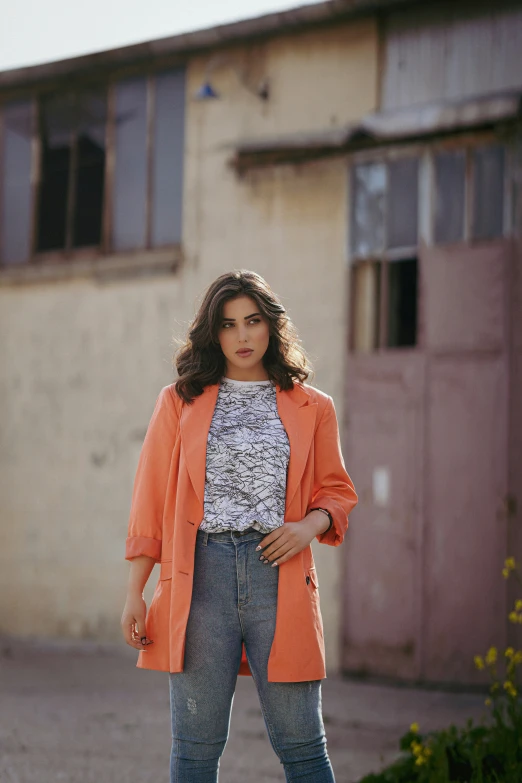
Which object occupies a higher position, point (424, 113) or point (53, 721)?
point (424, 113)

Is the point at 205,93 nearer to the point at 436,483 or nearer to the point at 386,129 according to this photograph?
the point at 386,129

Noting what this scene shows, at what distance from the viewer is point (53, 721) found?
5.99 m

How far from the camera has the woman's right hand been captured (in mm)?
2785

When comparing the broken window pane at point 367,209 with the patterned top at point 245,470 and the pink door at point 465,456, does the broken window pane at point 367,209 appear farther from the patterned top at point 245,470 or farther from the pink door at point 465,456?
the patterned top at point 245,470

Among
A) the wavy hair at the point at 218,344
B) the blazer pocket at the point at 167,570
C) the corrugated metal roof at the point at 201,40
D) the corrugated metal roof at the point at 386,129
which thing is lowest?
the blazer pocket at the point at 167,570

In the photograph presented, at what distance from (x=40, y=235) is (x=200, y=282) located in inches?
84.4

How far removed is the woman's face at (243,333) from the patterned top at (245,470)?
0.51 feet

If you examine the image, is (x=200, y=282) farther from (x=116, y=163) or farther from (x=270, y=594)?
(x=270, y=594)

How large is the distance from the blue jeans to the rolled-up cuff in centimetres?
15

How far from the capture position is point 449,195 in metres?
7.99

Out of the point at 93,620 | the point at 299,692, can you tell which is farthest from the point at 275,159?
the point at 299,692

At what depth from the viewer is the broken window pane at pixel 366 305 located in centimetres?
843

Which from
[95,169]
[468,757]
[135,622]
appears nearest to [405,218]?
[95,169]

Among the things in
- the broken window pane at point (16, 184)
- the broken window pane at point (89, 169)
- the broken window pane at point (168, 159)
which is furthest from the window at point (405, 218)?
the broken window pane at point (16, 184)
